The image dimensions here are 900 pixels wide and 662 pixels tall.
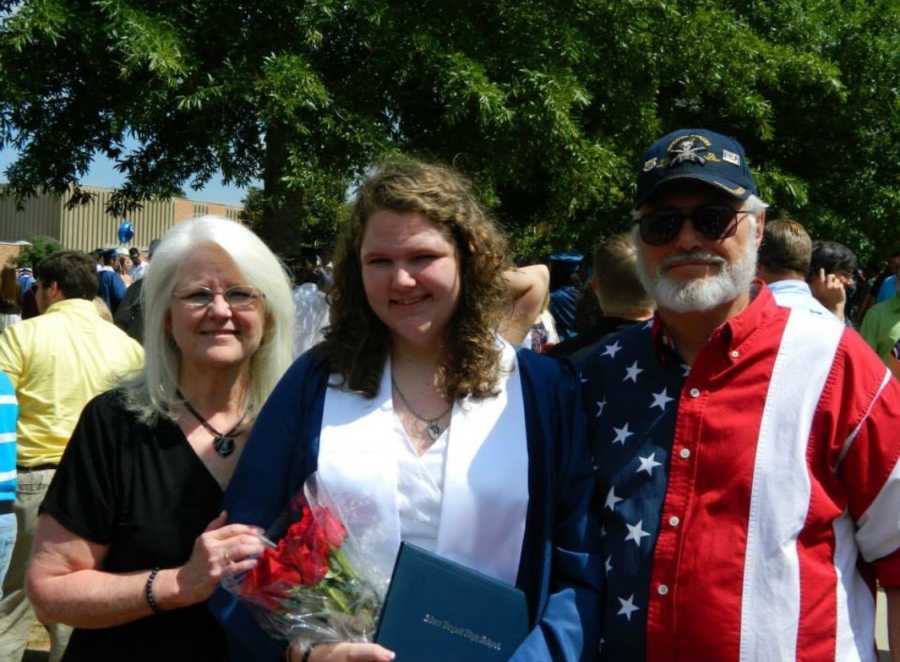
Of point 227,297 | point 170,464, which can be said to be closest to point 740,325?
point 227,297

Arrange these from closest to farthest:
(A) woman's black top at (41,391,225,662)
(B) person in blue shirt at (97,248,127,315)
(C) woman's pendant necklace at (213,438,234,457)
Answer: (A) woman's black top at (41,391,225,662), (C) woman's pendant necklace at (213,438,234,457), (B) person in blue shirt at (97,248,127,315)

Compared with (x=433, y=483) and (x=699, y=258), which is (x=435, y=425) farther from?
(x=699, y=258)

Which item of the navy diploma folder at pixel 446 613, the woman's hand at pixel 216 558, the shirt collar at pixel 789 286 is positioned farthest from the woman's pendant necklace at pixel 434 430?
the shirt collar at pixel 789 286

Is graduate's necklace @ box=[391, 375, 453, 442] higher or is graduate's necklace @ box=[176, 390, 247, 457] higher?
graduate's necklace @ box=[391, 375, 453, 442]

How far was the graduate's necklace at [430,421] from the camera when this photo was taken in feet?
7.23

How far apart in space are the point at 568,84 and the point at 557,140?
1.44 ft

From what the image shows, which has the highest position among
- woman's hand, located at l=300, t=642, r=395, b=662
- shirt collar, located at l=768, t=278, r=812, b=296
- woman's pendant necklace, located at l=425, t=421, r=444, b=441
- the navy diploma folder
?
shirt collar, located at l=768, t=278, r=812, b=296

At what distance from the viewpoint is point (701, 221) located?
2.26 metres

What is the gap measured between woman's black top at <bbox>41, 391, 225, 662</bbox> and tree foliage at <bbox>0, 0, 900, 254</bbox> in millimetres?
4324

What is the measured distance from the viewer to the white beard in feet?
7.26

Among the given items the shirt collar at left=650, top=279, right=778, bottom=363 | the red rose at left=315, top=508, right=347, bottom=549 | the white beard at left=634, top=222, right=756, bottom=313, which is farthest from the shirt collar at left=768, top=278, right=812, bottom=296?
the red rose at left=315, top=508, right=347, bottom=549

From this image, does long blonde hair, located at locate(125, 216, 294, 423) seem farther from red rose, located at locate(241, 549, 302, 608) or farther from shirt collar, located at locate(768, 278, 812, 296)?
shirt collar, located at locate(768, 278, 812, 296)

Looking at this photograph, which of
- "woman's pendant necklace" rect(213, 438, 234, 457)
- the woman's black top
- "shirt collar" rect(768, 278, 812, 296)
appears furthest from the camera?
"shirt collar" rect(768, 278, 812, 296)

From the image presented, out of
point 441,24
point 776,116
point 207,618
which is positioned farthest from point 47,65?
point 776,116
